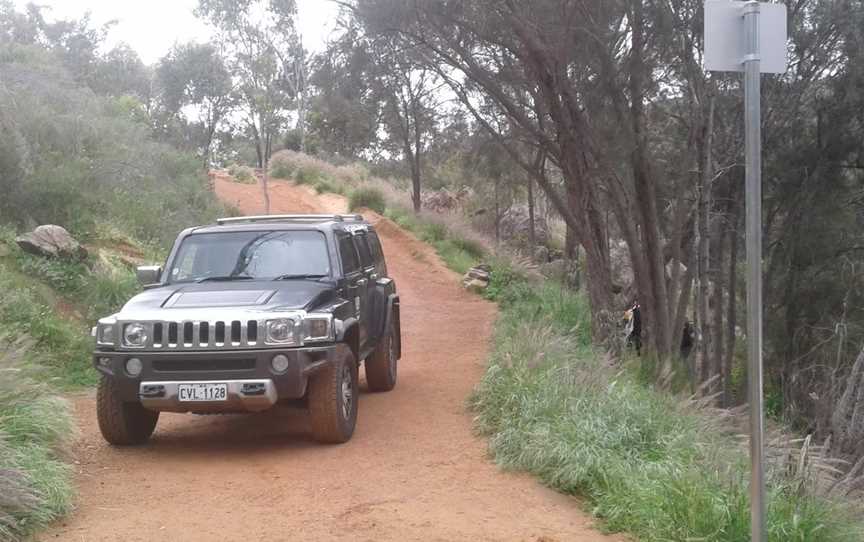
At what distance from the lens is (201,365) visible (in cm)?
700

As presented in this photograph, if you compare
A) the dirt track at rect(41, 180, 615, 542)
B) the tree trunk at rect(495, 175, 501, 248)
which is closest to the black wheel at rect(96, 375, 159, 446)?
the dirt track at rect(41, 180, 615, 542)

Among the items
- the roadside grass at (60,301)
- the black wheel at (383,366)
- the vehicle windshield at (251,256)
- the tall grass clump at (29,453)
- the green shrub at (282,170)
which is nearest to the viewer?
the tall grass clump at (29,453)

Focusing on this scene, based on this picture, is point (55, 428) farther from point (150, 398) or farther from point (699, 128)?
point (699, 128)

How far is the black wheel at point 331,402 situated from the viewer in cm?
725

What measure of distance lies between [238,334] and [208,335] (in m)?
0.22

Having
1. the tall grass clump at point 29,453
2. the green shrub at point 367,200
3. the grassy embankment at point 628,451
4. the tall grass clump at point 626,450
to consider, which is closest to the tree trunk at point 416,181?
the green shrub at point 367,200

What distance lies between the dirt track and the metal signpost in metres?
1.34

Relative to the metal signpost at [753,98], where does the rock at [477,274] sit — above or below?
below

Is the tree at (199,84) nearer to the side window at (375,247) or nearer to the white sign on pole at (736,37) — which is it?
the side window at (375,247)

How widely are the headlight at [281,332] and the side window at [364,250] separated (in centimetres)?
247

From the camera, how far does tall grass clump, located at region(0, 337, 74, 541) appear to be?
17.1 feet

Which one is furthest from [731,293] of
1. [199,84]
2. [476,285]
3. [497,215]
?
[199,84]

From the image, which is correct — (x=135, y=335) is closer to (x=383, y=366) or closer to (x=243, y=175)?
(x=383, y=366)

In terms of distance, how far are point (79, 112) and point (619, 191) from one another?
514 inches
